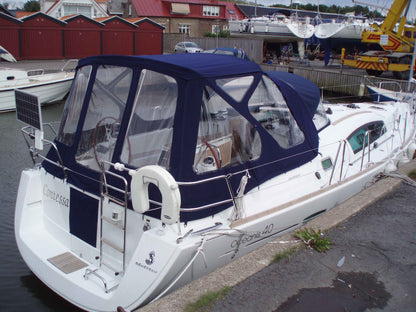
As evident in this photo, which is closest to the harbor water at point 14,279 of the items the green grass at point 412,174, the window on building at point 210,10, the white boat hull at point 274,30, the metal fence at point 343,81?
the green grass at point 412,174

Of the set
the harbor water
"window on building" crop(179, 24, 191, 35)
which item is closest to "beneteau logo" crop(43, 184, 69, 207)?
the harbor water

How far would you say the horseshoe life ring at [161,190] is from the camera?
3.51 m

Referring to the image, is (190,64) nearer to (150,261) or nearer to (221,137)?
(221,137)

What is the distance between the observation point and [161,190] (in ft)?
11.6

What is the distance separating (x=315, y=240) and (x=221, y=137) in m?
1.49

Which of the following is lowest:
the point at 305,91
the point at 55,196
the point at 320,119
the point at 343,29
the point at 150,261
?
the point at 150,261

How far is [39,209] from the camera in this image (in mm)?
5148

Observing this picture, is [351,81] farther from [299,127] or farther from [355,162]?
[299,127]

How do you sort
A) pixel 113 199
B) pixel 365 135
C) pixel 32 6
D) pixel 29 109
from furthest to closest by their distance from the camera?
1. pixel 32 6
2. pixel 365 135
3. pixel 29 109
4. pixel 113 199

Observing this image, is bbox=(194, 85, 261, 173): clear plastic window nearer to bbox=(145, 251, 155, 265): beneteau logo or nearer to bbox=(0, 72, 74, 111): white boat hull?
bbox=(145, 251, 155, 265): beneteau logo

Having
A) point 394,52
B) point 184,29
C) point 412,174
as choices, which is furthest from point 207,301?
point 184,29

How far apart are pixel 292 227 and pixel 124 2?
170 ft

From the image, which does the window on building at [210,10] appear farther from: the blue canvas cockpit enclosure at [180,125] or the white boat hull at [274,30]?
the blue canvas cockpit enclosure at [180,125]

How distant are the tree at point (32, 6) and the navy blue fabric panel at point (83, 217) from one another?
290ft
